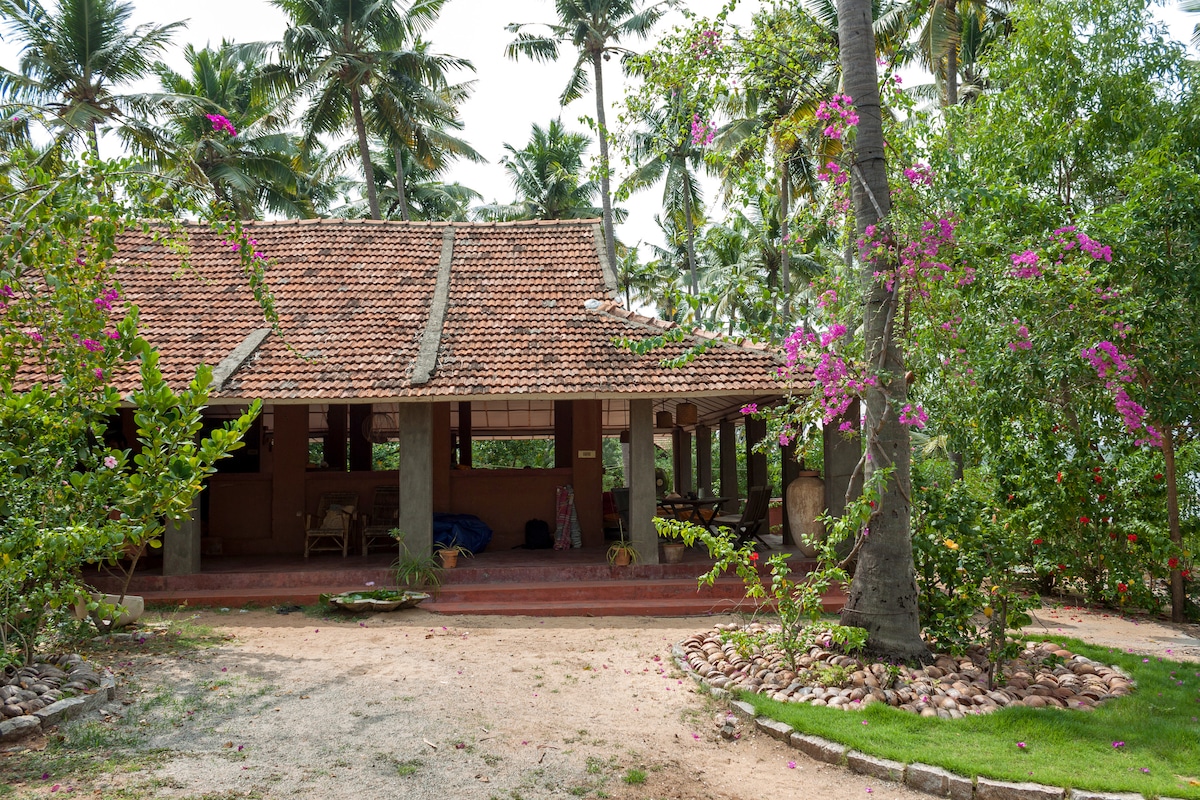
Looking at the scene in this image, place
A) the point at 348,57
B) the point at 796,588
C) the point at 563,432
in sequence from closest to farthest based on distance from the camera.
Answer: the point at 796,588 → the point at 563,432 → the point at 348,57

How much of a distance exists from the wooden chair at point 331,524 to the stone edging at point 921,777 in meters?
7.65

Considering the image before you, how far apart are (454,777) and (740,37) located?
19.3 feet

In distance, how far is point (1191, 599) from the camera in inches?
374

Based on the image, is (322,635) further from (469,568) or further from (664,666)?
(664,666)

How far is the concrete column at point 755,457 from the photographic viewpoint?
14.1 metres

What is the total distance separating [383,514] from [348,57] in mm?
14099

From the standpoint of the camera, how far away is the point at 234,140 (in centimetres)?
2303

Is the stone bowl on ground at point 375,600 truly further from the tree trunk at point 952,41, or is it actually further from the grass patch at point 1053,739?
the tree trunk at point 952,41

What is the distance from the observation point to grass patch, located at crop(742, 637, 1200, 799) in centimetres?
448

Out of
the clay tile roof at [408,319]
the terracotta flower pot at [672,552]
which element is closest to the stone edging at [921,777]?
the clay tile roof at [408,319]

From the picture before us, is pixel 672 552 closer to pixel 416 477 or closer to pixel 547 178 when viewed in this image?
pixel 416 477

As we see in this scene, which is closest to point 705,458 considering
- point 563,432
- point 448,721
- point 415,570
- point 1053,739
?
point 563,432

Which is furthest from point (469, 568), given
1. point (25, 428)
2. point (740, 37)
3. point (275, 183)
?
point (275, 183)

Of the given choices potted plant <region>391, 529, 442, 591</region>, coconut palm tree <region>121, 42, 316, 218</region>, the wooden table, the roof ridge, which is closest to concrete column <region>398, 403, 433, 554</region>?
potted plant <region>391, 529, 442, 591</region>
